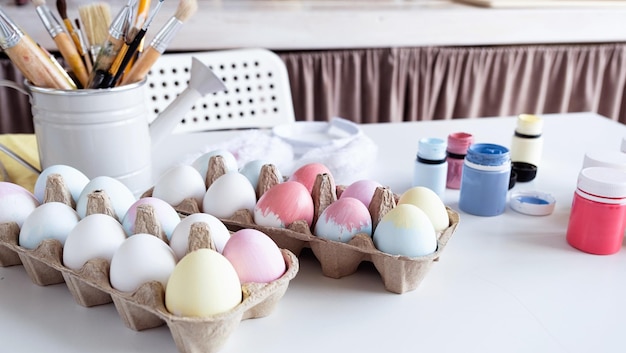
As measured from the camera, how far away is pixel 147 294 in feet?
1.54

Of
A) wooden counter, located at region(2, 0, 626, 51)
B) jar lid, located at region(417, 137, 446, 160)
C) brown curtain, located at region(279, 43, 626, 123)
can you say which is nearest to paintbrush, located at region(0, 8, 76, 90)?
jar lid, located at region(417, 137, 446, 160)

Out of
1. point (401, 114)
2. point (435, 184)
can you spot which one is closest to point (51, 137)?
point (435, 184)

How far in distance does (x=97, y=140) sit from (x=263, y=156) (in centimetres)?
25

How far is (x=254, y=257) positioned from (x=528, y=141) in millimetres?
548

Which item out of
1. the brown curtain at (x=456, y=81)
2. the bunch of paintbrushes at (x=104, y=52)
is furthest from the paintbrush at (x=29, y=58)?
the brown curtain at (x=456, y=81)

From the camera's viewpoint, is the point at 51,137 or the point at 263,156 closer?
the point at 51,137

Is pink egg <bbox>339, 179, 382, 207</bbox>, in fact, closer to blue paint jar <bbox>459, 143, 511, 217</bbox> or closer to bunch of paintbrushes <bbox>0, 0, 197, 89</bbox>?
blue paint jar <bbox>459, 143, 511, 217</bbox>

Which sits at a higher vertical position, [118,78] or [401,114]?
[118,78]

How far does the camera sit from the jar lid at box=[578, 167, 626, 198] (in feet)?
2.08

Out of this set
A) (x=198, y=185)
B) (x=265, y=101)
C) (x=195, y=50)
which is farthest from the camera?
(x=195, y=50)

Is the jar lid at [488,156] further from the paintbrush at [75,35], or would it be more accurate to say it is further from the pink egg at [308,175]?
the paintbrush at [75,35]

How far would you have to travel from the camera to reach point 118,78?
28.1 inches

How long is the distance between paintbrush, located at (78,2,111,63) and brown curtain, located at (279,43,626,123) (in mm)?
988

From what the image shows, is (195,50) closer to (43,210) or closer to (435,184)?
(435,184)
